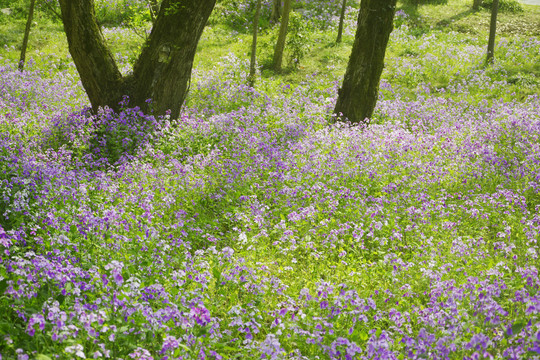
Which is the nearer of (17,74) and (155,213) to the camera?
(155,213)

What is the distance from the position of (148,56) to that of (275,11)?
14.2 meters

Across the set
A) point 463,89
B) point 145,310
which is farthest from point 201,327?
point 463,89

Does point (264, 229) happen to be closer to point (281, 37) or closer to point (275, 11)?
point (281, 37)

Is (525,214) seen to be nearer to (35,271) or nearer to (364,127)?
(364,127)

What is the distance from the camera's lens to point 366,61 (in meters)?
10.3

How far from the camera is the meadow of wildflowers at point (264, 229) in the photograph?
3664 millimetres

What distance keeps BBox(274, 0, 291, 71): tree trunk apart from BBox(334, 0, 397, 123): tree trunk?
17.3ft

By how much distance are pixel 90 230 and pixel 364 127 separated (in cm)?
679

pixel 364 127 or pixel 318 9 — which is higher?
pixel 318 9

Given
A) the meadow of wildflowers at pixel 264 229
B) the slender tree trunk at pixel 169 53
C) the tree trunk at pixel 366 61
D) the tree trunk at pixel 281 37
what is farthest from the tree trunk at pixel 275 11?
the slender tree trunk at pixel 169 53

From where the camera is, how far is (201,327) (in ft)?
12.0

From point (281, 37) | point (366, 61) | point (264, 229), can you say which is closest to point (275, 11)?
point (281, 37)

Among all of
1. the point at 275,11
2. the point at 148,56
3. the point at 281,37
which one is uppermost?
the point at 275,11

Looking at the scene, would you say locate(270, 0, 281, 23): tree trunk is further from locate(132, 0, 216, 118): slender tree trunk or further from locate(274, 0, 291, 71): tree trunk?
locate(132, 0, 216, 118): slender tree trunk
